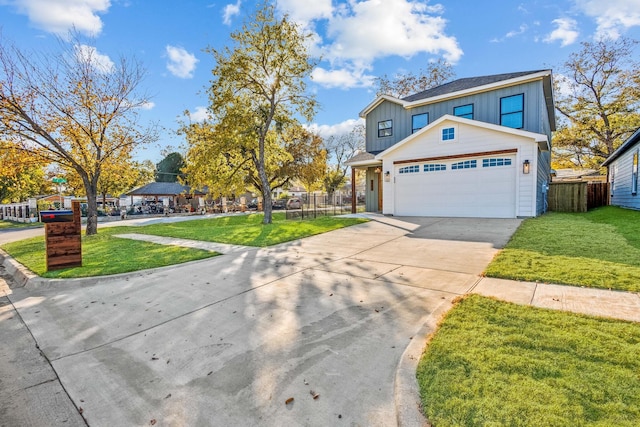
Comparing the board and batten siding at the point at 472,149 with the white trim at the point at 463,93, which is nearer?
the board and batten siding at the point at 472,149

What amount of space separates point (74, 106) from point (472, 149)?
15701 millimetres

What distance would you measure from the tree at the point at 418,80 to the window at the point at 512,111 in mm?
15406

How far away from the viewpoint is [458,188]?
1316 centimetres

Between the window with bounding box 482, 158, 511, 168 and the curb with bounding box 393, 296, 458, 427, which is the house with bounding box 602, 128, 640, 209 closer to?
the window with bounding box 482, 158, 511, 168

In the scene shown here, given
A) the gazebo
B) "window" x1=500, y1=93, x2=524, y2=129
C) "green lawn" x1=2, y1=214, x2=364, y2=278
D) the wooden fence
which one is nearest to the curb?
"green lawn" x1=2, y1=214, x2=364, y2=278

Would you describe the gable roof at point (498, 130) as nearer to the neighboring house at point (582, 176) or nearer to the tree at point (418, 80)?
the tree at point (418, 80)

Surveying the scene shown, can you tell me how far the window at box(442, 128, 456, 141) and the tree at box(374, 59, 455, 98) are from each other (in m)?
16.8

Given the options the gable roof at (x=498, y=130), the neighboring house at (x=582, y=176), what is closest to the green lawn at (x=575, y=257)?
the gable roof at (x=498, y=130)

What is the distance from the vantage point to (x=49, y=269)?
614 cm

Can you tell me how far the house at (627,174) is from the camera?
12.3 metres

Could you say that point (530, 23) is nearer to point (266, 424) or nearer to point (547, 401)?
point (547, 401)

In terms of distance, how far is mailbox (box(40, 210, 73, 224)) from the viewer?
620 centimetres

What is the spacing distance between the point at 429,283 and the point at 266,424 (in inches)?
132

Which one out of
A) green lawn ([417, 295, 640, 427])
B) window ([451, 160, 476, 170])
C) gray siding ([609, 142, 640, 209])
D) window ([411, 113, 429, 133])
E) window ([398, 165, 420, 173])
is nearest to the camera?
green lawn ([417, 295, 640, 427])
